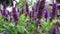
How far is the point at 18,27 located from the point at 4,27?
0.16 metres

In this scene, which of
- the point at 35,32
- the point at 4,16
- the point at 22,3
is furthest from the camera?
the point at 22,3

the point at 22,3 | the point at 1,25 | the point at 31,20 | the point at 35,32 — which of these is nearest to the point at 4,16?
the point at 1,25

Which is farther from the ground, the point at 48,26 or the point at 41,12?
the point at 41,12

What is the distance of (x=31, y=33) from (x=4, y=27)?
0.26m

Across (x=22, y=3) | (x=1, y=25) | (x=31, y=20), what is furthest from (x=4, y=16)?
(x=22, y=3)

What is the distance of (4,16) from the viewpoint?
6.83 ft

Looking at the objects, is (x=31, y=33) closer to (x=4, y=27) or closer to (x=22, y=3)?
(x=4, y=27)

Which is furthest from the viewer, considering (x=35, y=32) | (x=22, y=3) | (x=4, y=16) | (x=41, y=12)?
(x=22, y=3)

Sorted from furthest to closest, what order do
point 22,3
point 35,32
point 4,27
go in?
point 22,3 < point 4,27 < point 35,32

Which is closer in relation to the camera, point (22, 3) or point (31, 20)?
point (31, 20)

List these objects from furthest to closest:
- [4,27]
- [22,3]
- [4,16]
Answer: [22,3] < [4,16] < [4,27]

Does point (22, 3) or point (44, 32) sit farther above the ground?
point (22, 3)

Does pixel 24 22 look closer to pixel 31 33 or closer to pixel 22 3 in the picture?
pixel 31 33

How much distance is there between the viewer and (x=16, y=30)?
1.83 m
